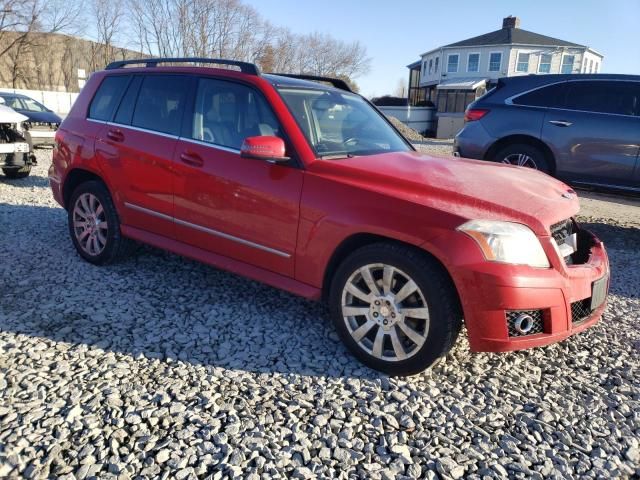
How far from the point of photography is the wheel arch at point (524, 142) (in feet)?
21.7

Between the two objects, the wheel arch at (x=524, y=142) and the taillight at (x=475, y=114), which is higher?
the taillight at (x=475, y=114)

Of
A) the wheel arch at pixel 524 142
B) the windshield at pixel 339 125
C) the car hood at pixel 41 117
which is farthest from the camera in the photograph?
the car hood at pixel 41 117

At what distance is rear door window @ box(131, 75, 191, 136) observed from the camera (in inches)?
165

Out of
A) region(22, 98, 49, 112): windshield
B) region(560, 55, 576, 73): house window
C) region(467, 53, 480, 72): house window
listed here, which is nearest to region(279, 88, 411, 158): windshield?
region(22, 98, 49, 112): windshield

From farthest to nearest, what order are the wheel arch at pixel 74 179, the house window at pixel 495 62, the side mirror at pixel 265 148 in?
1. the house window at pixel 495 62
2. the wheel arch at pixel 74 179
3. the side mirror at pixel 265 148

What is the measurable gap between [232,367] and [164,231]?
1.58 m

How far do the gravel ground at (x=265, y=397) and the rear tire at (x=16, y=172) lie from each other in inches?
235

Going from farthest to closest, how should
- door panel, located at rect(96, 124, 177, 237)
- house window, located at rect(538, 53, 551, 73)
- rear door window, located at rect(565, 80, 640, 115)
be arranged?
1. house window, located at rect(538, 53, 551, 73)
2. rear door window, located at rect(565, 80, 640, 115)
3. door panel, located at rect(96, 124, 177, 237)

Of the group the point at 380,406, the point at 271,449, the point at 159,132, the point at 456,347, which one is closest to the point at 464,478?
the point at 380,406

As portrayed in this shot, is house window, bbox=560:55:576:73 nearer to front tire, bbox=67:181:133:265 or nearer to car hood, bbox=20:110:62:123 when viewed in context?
car hood, bbox=20:110:62:123

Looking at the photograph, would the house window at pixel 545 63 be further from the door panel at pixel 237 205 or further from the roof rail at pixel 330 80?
the door panel at pixel 237 205

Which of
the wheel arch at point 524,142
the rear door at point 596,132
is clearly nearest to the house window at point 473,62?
the rear door at point 596,132

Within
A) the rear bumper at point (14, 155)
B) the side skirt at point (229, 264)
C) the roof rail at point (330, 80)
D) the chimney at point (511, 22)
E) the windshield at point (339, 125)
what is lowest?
the side skirt at point (229, 264)

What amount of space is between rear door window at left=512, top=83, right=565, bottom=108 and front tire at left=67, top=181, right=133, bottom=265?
5.29 metres
